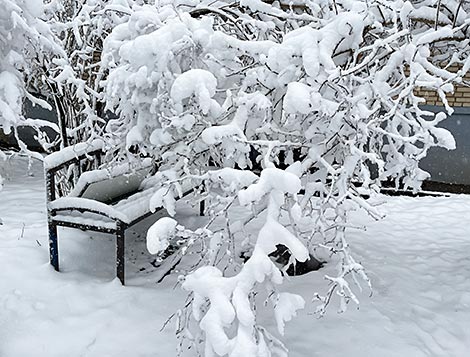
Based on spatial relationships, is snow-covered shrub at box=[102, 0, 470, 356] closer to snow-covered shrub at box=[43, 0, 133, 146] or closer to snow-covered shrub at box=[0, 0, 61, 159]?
snow-covered shrub at box=[0, 0, 61, 159]

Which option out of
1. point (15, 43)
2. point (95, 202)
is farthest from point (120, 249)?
point (15, 43)

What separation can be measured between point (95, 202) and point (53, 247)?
1.88 ft

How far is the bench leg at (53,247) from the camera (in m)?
4.29

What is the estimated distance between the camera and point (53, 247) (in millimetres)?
4293

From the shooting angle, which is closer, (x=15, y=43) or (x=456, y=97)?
(x=15, y=43)

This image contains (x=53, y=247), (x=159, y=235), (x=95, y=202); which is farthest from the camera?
(x=53, y=247)

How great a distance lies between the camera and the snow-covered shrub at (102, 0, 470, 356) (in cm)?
254

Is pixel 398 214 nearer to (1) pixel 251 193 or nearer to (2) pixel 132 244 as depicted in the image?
(2) pixel 132 244

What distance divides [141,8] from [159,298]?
223 cm

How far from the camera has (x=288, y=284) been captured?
4324 mm

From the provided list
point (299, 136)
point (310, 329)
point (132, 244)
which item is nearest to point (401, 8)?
point (299, 136)

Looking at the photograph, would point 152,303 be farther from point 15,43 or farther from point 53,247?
point 15,43

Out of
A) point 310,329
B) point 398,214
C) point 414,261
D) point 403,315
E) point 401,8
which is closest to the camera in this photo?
point 401,8

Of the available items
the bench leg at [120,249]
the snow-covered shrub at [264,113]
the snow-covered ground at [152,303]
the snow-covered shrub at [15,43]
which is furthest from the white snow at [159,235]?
the snow-covered shrub at [15,43]
